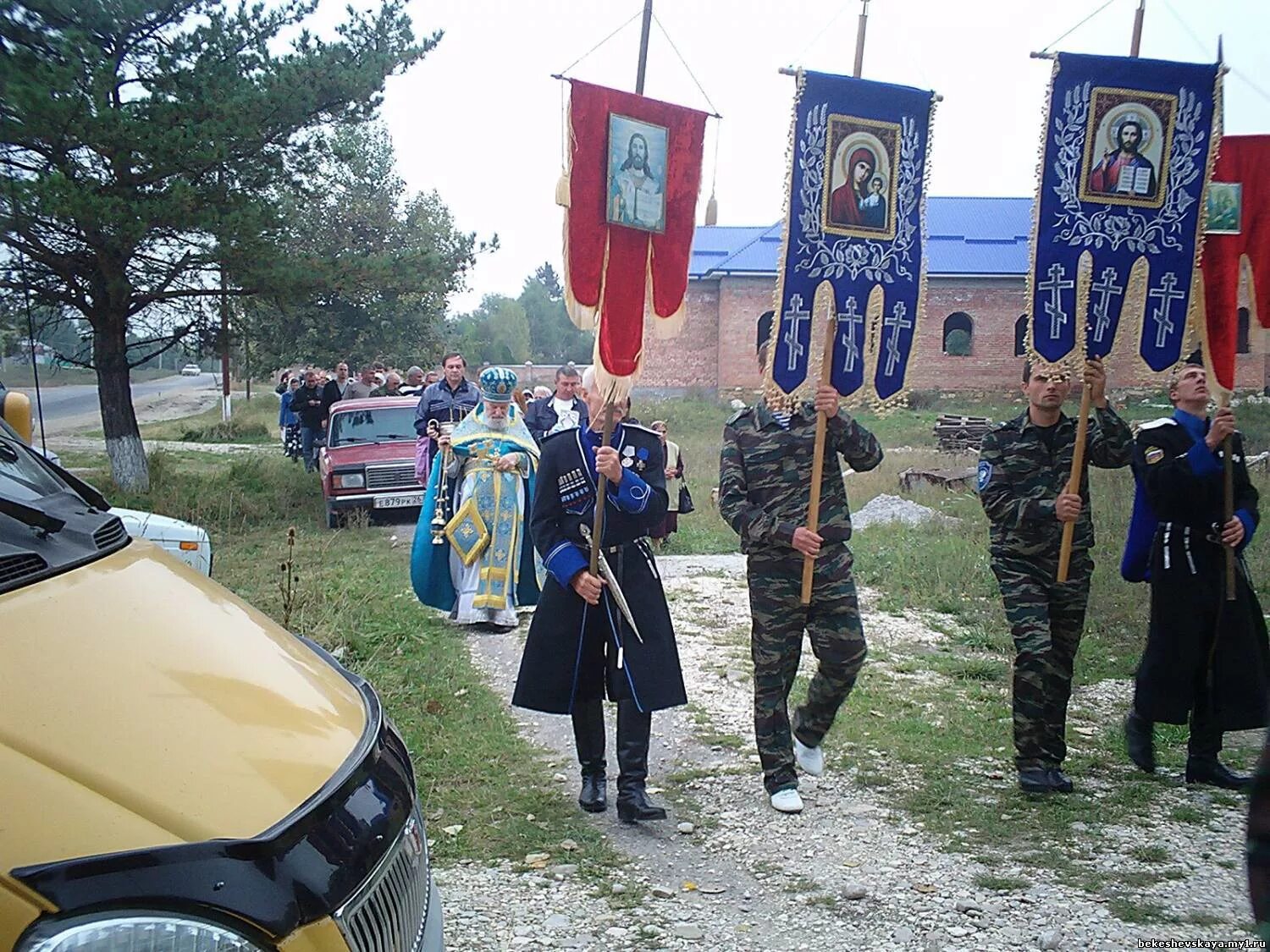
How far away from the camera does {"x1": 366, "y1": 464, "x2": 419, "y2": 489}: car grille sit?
1532 cm

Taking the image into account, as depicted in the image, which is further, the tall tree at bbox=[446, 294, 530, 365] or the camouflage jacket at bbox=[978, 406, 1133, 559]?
the tall tree at bbox=[446, 294, 530, 365]

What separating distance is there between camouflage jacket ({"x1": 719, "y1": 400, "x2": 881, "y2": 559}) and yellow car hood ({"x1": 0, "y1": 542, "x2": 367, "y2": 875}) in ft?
8.66

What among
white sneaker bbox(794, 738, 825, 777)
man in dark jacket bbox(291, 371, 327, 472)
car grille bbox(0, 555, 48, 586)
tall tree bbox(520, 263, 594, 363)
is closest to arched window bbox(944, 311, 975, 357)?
man in dark jacket bbox(291, 371, 327, 472)

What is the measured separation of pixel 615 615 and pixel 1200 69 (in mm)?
3783

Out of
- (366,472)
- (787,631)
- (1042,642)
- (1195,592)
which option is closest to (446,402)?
(366,472)

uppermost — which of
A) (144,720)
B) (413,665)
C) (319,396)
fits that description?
(144,720)

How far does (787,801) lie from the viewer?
5223mm

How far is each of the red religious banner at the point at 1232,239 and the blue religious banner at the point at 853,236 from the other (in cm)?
151

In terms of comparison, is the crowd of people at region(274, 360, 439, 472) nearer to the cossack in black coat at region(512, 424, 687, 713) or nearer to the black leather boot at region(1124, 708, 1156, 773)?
the cossack in black coat at region(512, 424, 687, 713)

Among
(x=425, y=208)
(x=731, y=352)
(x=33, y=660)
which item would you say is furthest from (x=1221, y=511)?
(x=425, y=208)

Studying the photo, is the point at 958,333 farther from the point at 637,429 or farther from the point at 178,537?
the point at 637,429

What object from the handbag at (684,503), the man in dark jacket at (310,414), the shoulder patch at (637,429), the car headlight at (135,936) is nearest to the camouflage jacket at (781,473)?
the shoulder patch at (637,429)

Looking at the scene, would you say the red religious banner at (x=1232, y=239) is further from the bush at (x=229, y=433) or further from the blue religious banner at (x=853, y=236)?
the bush at (x=229, y=433)

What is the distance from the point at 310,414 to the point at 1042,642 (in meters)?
15.8
